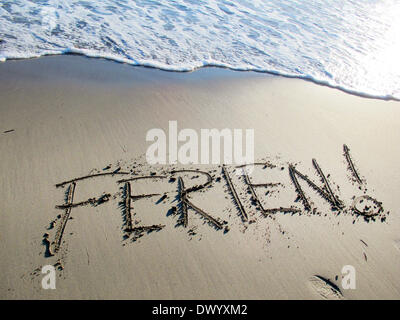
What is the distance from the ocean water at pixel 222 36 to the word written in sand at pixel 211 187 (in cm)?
231

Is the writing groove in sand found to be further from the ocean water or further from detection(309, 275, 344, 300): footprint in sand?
the ocean water

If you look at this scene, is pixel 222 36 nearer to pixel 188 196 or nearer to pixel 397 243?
pixel 188 196

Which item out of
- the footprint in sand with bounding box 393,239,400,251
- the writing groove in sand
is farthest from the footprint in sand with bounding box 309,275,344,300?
the footprint in sand with bounding box 393,239,400,251

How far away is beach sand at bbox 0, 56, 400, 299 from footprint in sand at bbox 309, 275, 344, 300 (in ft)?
0.03

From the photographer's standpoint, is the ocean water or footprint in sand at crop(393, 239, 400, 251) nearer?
footprint in sand at crop(393, 239, 400, 251)

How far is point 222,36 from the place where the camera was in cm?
627

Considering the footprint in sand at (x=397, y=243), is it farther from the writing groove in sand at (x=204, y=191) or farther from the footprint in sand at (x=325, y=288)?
the footprint in sand at (x=325, y=288)

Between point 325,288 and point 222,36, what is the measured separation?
5.09m

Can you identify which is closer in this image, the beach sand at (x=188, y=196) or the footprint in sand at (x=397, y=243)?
the beach sand at (x=188, y=196)

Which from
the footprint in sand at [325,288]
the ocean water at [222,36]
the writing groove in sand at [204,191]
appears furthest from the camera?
the ocean water at [222,36]

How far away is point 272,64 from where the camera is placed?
18.4ft

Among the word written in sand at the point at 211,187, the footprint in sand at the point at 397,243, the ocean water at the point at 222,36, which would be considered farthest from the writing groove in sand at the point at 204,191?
the ocean water at the point at 222,36

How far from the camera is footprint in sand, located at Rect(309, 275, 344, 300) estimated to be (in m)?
2.61

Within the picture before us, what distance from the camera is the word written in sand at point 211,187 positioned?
3.02 metres
